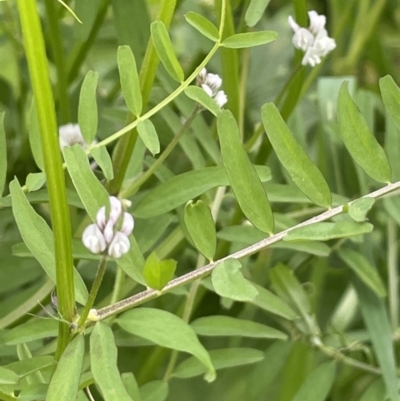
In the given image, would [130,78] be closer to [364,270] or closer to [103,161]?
[103,161]

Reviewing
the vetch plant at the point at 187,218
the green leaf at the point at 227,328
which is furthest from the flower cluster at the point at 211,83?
the green leaf at the point at 227,328

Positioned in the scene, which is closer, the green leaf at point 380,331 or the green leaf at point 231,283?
the green leaf at point 231,283

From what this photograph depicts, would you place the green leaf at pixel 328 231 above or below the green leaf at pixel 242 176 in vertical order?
below

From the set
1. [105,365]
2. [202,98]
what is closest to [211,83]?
[202,98]

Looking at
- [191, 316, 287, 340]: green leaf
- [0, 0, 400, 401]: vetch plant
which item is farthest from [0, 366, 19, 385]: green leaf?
[191, 316, 287, 340]: green leaf

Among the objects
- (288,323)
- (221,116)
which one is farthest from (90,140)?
(288,323)

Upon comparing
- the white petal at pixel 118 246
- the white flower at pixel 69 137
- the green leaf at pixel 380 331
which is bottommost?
the green leaf at pixel 380 331

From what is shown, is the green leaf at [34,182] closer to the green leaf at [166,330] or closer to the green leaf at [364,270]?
the green leaf at [166,330]
